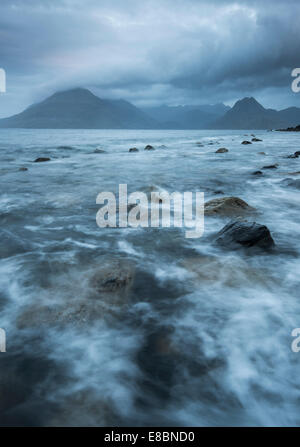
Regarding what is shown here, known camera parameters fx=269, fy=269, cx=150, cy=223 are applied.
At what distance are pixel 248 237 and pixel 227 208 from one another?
7.20ft

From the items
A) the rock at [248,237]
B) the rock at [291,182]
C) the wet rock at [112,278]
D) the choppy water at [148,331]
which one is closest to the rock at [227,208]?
the choppy water at [148,331]

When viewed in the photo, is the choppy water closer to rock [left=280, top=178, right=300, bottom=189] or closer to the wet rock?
the wet rock

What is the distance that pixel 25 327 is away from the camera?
9.55 feet

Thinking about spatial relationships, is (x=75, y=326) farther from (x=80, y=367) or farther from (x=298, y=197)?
(x=298, y=197)

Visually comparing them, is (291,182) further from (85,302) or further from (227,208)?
(85,302)

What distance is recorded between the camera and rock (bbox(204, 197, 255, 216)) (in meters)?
6.70

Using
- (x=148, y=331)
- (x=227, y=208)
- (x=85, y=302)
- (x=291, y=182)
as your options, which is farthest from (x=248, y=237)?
(x=291, y=182)

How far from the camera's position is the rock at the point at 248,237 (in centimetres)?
468

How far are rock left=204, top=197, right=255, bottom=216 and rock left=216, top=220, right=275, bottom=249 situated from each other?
1794 millimetres

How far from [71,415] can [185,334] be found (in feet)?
4.26

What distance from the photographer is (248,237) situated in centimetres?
468

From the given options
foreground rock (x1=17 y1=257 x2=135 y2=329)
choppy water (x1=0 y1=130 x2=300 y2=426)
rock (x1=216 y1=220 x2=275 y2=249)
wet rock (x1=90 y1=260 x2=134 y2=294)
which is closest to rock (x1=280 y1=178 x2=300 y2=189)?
choppy water (x1=0 y1=130 x2=300 y2=426)
